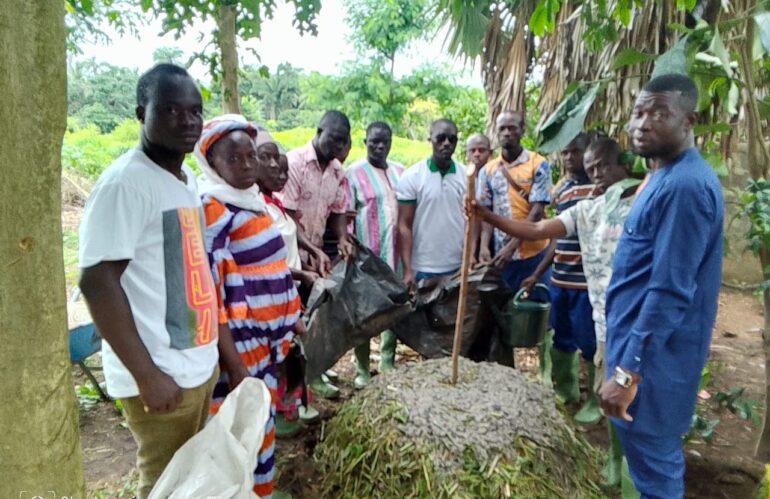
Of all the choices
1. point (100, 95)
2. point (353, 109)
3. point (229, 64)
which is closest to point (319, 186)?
point (229, 64)

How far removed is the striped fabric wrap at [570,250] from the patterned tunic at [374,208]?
3.76ft

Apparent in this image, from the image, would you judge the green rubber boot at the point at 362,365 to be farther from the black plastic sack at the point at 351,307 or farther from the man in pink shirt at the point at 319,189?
the man in pink shirt at the point at 319,189

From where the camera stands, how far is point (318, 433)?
127 inches

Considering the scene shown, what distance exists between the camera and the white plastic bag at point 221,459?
1.31 m

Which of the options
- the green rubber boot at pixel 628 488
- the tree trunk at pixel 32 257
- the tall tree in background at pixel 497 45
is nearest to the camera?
the tree trunk at pixel 32 257

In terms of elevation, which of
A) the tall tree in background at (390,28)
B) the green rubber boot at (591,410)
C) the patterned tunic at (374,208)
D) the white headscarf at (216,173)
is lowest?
the green rubber boot at (591,410)

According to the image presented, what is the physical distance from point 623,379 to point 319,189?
2.26 meters

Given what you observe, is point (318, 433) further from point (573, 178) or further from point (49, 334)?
point (49, 334)

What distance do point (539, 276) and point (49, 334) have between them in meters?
3.16

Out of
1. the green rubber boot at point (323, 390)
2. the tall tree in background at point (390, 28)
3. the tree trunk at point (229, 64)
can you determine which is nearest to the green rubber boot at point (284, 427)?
the green rubber boot at point (323, 390)

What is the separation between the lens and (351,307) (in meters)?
3.16

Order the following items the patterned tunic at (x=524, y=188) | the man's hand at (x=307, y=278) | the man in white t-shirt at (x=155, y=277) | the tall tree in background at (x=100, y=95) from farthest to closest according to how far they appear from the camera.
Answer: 1. the tall tree in background at (x=100, y=95)
2. the patterned tunic at (x=524, y=188)
3. the man's hand at (x=307, y=278)
4. the man in white t-shirt at (x=155, y=277)

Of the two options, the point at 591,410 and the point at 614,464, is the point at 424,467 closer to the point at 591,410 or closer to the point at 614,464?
the point at 614,464

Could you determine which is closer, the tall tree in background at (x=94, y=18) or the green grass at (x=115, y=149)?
the tall tree in background at (x=94, y=18)
